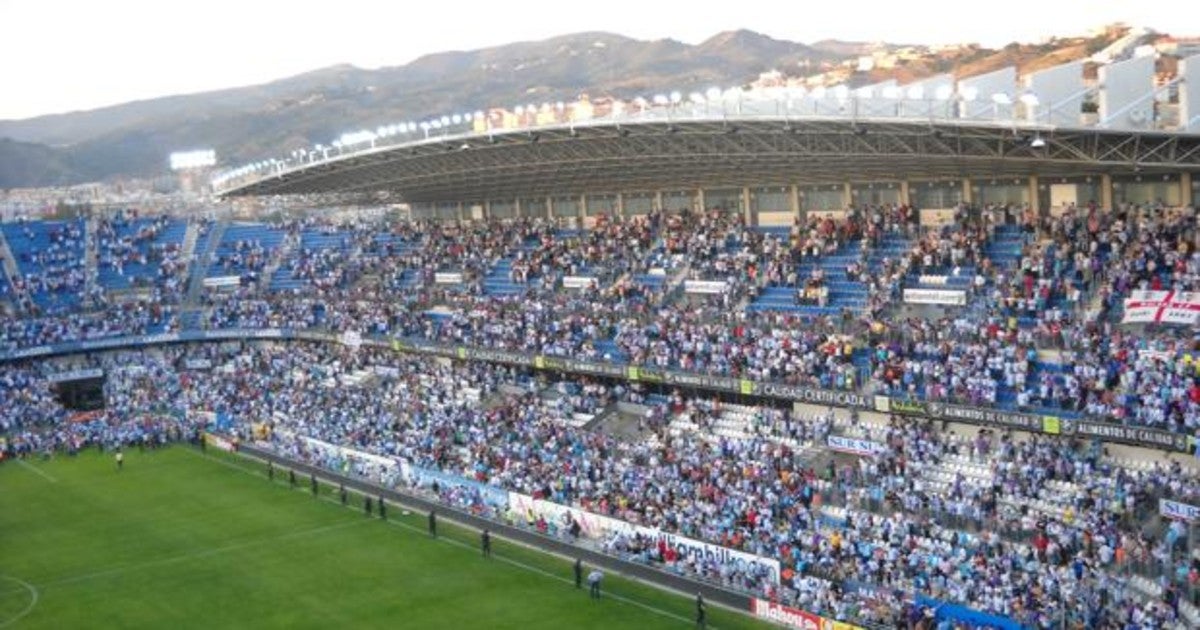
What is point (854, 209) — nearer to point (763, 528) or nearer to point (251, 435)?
point (763, 528)

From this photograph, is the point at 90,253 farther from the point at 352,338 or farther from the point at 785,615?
the point at 785,615

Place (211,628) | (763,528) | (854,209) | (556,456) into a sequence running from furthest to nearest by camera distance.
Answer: (854,209) < (556,456) < (763,528) < (211,628)

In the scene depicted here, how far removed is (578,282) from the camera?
176 ft

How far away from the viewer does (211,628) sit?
2978cm

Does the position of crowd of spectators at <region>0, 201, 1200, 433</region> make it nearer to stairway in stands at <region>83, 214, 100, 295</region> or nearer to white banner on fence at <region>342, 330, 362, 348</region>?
white banner on fence at <region>342, 330, 362, 348</region>

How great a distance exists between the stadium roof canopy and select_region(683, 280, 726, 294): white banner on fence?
486cm

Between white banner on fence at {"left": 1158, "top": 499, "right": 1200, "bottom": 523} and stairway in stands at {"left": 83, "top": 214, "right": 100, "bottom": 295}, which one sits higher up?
stairway in stands at {"left": 83, "top": 214, "right": 100, "bottom": 295}

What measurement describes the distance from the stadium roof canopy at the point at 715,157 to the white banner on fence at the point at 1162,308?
375 centimetres

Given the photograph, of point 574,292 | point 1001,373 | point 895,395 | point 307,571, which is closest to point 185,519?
point 307,571

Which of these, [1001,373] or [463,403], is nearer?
[1001,373]

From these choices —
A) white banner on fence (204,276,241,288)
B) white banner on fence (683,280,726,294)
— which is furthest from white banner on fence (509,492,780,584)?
white banner on fence (204,276,241,288)

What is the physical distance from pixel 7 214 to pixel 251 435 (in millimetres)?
34423

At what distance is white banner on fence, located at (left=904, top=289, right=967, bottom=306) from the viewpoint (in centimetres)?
3806

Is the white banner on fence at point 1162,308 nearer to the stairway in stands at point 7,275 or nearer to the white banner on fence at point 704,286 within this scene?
the white banner on fence at point 704,286
